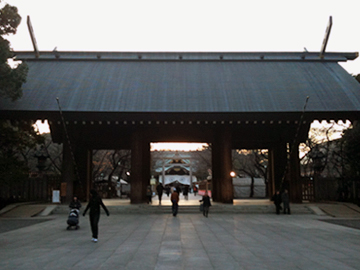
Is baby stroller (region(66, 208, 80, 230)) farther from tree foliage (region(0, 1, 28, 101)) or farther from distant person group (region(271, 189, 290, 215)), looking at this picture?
distant person group (region(271, 189, 290, 215))

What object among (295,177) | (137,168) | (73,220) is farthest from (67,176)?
(295,177)

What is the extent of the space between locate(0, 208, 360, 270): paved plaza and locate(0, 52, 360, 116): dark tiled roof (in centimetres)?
1054

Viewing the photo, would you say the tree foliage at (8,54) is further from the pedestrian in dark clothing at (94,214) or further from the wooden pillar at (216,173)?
the wooden pillar at (216,173)

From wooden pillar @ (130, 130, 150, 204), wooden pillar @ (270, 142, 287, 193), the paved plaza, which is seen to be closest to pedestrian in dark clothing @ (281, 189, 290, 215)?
wooden pillar @ (270, 142, 287, 193)

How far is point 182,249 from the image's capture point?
870 centimetres

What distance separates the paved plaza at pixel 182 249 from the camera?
7.00 meters

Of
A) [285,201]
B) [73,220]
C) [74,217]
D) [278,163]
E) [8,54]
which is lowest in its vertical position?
[73,220]

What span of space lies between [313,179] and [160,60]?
14.6 meters

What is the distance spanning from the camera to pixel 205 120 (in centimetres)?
2136

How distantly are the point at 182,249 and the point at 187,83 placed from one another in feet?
55.6

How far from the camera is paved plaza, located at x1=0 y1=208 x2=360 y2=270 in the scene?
7.00 m

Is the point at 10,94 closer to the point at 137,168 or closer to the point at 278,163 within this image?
the point at 137,168
